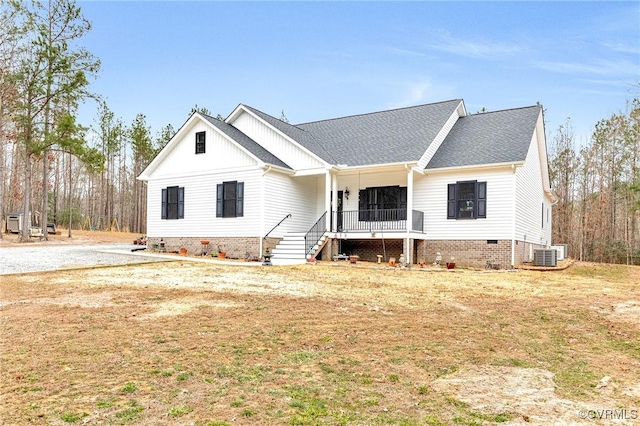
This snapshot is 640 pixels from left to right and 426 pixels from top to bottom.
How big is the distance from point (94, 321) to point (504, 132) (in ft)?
54.9

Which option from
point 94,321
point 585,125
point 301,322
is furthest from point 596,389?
point 585,125

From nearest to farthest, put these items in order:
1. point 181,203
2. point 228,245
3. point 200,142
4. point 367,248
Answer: point 228,245
point 367,248
point 200,142
point 181,203

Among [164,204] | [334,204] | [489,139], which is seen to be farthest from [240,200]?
[489,139]

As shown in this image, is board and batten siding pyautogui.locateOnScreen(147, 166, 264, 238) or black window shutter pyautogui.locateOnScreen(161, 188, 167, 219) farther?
black window shutter pyautogui.locateOnScreen(161, 188, 167, 219)

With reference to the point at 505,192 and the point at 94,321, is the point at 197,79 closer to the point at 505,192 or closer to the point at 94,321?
the point at 505,192

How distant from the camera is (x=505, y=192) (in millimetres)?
16188

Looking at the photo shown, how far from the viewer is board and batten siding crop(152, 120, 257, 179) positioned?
60.6 feet

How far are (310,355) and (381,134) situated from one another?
1613 centimetres

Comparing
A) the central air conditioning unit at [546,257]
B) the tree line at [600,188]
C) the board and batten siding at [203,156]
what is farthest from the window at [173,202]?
the tree line at [600,188]

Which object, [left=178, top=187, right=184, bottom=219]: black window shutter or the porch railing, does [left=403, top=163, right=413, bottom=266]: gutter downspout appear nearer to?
the porch railing

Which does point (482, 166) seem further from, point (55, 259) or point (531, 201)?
point (55, 259)

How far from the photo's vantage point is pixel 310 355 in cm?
529

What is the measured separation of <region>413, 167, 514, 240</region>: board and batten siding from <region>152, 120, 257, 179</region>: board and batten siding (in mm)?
6985

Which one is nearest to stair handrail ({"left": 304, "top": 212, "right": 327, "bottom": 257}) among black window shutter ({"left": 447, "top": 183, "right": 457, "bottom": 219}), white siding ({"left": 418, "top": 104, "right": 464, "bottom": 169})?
white siding ({"left": 418, "top": 104, "right": 464, "bottom": 169})
